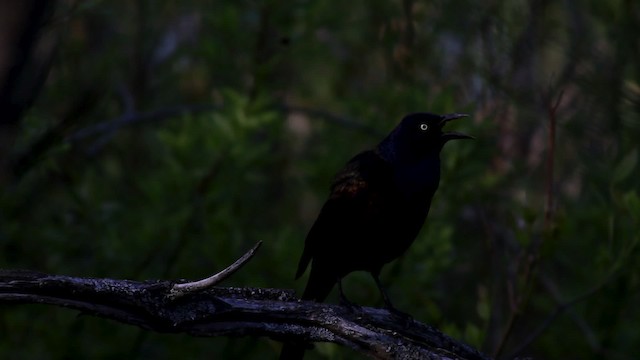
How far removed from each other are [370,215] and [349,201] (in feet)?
0.37

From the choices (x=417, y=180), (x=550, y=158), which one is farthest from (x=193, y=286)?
(x=417, y=180)

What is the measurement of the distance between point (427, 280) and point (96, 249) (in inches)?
69.4

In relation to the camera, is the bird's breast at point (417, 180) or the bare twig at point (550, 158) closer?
the bare twig at point (550, 158)

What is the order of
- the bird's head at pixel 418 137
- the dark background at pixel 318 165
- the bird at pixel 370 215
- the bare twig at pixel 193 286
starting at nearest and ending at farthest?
the bare twig at pixel 193 286 < the bird at pixel 370 215 < the bird's head at pixel 418 137 < the dark background at pixel 318 165

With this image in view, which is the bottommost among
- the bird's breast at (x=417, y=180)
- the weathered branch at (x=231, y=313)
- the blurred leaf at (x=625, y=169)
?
the weathered branch at (x=231, y=313)

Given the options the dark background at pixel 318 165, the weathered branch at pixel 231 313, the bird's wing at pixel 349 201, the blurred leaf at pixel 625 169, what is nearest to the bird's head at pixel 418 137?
the bird's wing at pixel 349 201

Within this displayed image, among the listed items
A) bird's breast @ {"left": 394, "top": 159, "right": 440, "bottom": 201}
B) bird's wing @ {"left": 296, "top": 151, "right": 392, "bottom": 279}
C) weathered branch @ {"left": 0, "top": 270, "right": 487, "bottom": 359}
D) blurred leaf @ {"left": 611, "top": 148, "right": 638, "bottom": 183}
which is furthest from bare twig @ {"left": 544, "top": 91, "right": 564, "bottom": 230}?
weathered branch @ {"left": 0, "top": 270, "right": 487, "bottom": 359}

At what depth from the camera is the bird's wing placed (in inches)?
204

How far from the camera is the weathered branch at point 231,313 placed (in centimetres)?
318

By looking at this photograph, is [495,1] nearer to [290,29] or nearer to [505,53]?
[505,53]

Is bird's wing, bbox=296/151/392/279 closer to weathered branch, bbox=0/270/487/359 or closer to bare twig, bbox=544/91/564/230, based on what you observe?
bare twig, bbox=544/91/564/230

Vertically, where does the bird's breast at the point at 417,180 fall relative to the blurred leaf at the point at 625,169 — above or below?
above

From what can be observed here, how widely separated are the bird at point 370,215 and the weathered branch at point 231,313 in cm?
106

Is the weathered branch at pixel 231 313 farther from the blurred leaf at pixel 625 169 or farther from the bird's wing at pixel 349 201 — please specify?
the blurred leaf at pixel 625 169
